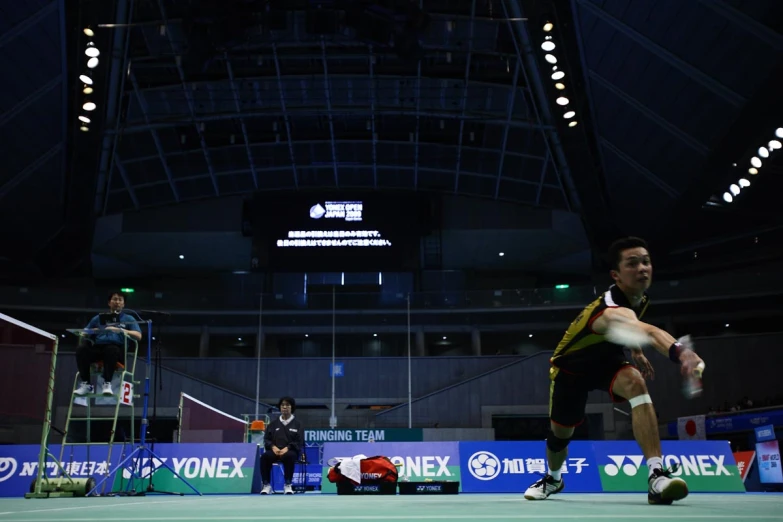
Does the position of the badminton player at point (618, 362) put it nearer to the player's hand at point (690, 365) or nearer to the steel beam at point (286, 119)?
the player's hand at point (690, 365)

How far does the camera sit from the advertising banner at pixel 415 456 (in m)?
10.6

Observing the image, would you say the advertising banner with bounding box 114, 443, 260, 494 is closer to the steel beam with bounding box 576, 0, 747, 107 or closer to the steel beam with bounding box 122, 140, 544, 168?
the steel beam with bounding box 576, 0, 747, 107

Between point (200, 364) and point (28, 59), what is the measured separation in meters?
14.7

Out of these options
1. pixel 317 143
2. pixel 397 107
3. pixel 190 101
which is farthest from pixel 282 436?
pixel 317 143

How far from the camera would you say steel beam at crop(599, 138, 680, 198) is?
95.8ft

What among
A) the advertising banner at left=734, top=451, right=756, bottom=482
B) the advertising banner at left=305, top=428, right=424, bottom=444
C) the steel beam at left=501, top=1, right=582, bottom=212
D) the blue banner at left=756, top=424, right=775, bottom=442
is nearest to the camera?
the advertising banner at left=734, top=451, right=756, bottom=482

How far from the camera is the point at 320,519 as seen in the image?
11.0ft

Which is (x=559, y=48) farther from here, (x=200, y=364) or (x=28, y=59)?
(x=200, y=364)

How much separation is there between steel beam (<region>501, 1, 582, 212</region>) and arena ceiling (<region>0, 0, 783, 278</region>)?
12 centimetres

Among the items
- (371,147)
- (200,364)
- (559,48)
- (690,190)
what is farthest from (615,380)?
(371,147)

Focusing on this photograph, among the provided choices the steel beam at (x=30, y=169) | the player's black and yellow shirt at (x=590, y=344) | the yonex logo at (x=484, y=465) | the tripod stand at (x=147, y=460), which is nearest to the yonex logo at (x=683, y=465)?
the yonex logo at (x=484, y=465)

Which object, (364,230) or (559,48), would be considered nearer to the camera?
(559,48)

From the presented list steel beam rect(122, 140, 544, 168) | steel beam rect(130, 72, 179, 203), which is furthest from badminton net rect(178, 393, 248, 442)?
steel beam rect(122, 140, 544, 168)

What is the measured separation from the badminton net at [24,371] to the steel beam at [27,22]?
1660 centimetres
